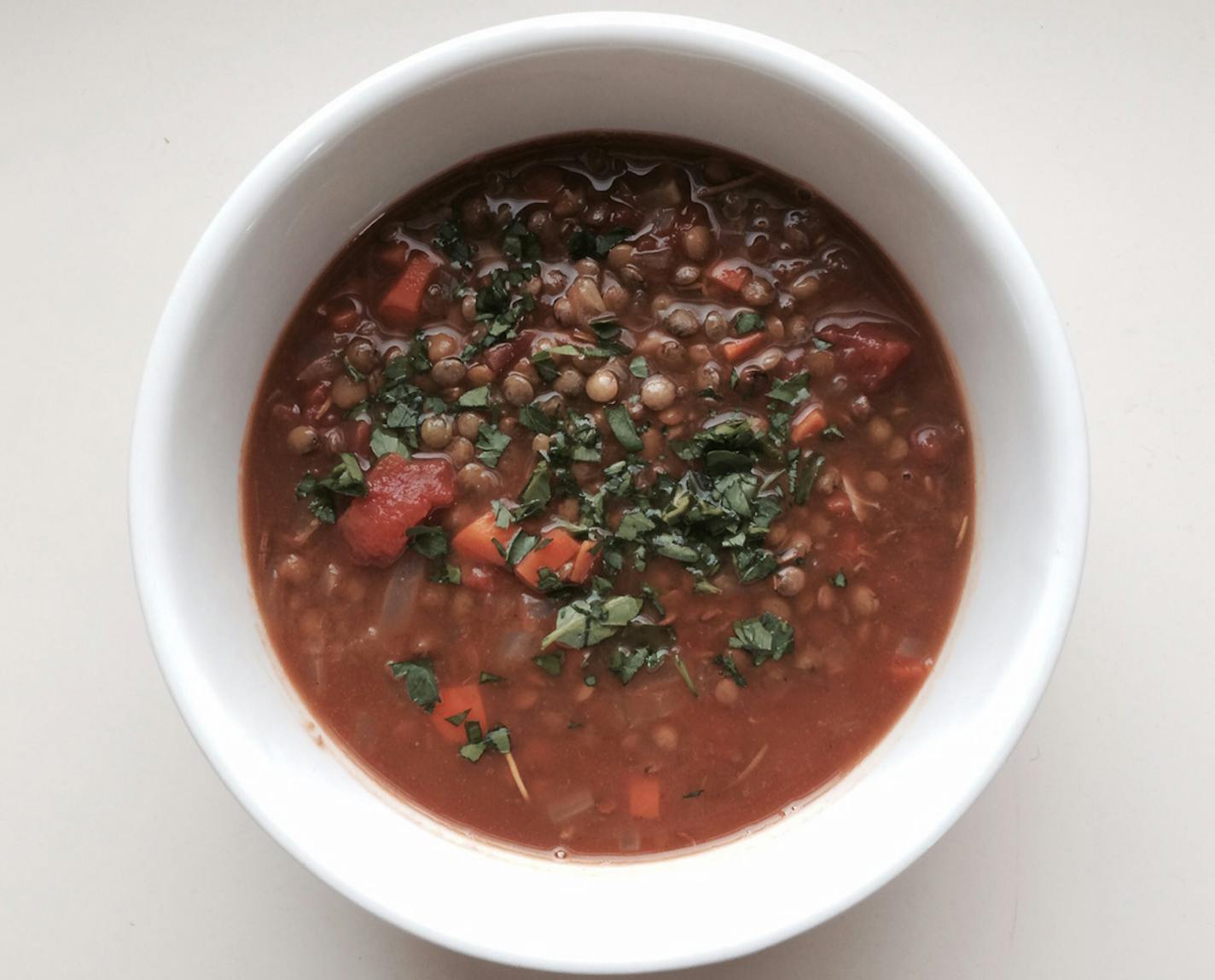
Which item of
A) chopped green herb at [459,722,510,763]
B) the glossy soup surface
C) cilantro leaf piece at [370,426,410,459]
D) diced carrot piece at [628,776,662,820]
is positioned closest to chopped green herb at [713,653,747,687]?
the glossy soup surface

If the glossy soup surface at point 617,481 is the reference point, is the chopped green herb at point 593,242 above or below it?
above

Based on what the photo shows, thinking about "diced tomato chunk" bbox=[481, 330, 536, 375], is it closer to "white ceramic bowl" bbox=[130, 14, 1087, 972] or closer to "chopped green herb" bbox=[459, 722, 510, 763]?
"white ceramic bowl" bbox=[130, 14, 1087, 972]

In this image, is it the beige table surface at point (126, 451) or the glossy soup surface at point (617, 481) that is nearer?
the glossy soup surface at point (617, 481)

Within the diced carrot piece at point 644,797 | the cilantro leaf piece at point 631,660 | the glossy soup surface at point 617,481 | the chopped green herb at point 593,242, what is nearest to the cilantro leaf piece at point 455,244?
the glossy soup surface at point 617,481

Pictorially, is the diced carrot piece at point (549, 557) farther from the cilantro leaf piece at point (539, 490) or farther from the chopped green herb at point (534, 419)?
the chopped green herb at point (534, 419)

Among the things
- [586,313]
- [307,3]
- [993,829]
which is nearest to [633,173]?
[586,313]

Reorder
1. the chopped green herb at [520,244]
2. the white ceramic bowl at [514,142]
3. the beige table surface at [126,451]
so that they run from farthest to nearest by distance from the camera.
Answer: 1. the beige table surface at [126,451]
2. the chopped green herb at [520,244]
3. the white ceramic bowl at [514,142]

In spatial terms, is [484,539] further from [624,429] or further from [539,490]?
[624,429]

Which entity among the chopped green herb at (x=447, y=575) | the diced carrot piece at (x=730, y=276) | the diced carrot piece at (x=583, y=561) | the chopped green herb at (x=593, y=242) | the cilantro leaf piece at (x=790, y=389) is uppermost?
the chopped green herb at (x=593, y=242)
